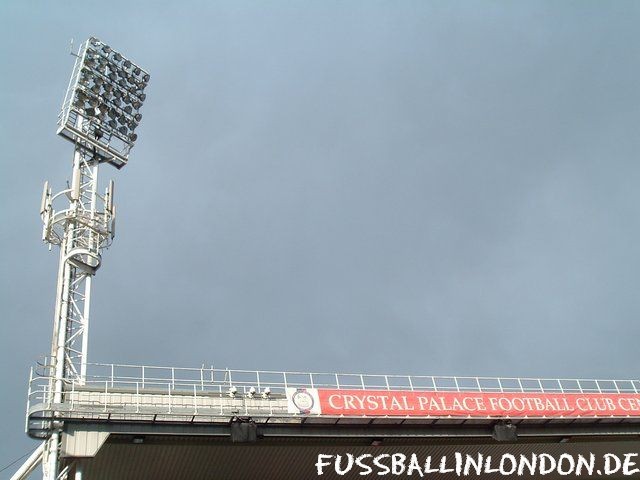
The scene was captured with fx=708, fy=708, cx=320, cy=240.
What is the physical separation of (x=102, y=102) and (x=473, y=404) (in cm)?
3396

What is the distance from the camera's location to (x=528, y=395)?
47.2 m

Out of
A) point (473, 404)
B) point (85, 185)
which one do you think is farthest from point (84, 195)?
point (473, 404)

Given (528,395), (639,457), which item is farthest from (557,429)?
(639,457)

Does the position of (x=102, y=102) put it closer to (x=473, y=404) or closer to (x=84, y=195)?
(x=84, y=195)

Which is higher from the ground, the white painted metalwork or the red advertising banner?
the white painted metalwork

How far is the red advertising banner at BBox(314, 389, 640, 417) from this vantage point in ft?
141

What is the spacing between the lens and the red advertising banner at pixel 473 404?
43000mm

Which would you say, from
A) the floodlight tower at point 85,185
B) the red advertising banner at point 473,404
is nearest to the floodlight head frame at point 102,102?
the floodlight tower at point 85,185

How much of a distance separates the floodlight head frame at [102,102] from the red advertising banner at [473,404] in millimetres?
24267

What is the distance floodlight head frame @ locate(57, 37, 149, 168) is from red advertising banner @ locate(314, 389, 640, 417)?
955 inches

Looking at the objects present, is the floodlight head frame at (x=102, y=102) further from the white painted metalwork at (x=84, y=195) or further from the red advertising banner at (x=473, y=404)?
the red advertising banner at (x=473, y=404)

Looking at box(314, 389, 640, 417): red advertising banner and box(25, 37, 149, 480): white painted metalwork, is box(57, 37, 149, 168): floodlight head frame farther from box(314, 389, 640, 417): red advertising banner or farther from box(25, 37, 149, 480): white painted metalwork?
box(314, 389, 640, 417): red advertising banner

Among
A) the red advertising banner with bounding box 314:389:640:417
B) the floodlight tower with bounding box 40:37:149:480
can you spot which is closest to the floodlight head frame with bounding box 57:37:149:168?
the floodlight tower with bounding box 40:37:149:480

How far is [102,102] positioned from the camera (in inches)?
2063
